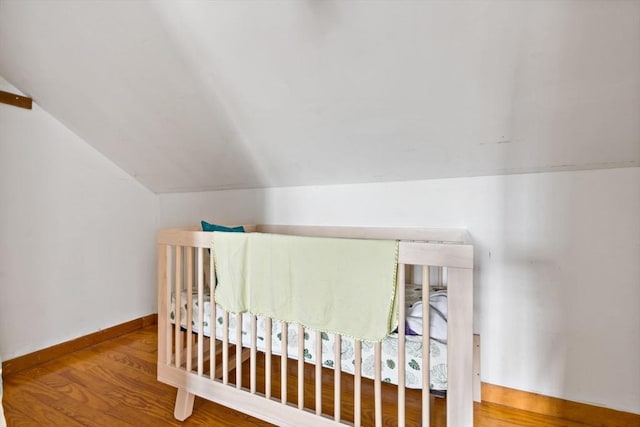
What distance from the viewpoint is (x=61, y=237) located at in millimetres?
1921

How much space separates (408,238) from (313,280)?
2.63ft

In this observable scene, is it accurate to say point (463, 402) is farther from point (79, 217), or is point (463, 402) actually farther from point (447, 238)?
point (79, 217)

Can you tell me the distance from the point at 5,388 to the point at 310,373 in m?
1.60

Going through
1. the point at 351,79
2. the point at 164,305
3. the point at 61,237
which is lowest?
the point at 164,305

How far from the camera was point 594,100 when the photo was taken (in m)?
1.04

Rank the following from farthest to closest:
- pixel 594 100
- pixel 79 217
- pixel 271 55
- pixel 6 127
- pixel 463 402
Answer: pixel 79 217 < pixel 6 127 < pixel 271 55 < pixel 594 100 < pixel 463 402

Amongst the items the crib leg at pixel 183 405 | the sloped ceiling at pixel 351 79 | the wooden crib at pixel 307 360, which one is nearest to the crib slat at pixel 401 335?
the wooden crib at pixel 307 360

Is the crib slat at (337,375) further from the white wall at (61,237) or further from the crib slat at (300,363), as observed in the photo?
the white wall at (61,237)

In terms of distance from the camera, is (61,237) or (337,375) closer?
(337,375)

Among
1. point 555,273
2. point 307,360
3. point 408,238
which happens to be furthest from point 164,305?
point 555,273

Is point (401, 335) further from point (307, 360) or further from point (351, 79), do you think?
point (351, 79)

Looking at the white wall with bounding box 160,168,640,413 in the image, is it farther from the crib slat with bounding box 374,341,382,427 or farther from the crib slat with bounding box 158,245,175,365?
the crib slat with bounding box 158,245,175,365

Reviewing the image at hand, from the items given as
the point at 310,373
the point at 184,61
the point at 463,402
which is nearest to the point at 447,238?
the point at 463,402

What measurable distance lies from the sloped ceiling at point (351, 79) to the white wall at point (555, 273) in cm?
11
